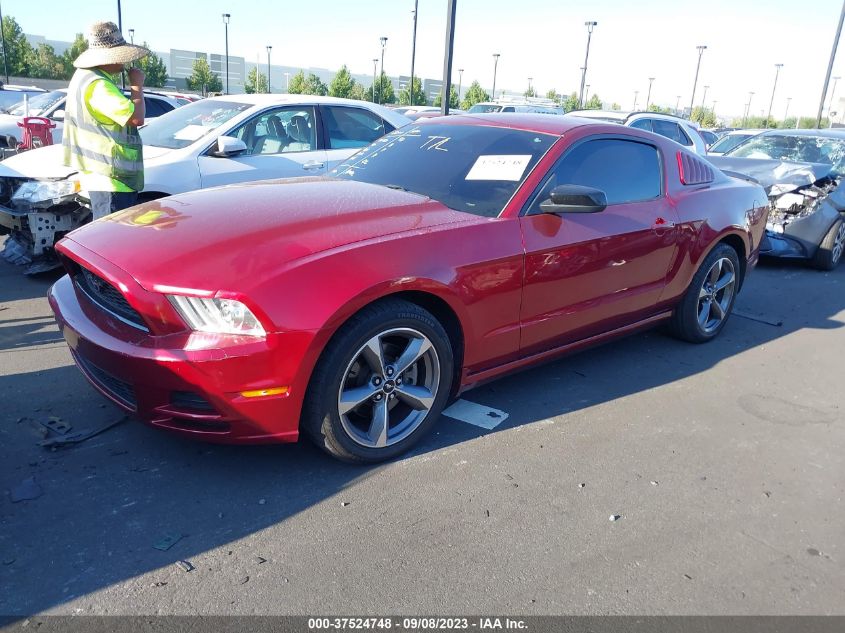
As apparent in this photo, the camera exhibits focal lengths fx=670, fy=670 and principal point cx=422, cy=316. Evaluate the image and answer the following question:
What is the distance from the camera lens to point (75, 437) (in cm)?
319

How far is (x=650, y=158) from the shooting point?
448 cm

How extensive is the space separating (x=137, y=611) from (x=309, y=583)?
0.56 m

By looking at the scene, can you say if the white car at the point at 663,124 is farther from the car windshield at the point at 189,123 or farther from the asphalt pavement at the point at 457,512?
the asphalt pavement at the point at 457,512

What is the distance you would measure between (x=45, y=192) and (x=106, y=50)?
148cm

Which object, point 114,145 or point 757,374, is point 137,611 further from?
point 757,374

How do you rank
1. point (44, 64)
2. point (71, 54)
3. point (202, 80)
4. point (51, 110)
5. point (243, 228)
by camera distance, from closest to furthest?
point (243, 228) < point (51, 110) < point (71, 54) < point (44, 64) < point (202, 80)

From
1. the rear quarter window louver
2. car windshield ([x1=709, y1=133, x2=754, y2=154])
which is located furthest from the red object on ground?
car windshield ([x1=709, y1=133, x2=754, y2=154])

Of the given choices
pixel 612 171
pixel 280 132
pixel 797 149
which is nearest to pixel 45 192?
pixel 280 132

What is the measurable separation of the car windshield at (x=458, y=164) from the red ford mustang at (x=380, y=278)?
12 mm

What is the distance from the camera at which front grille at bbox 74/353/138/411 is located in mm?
2814

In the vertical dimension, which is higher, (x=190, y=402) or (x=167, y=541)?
(x=190, y=402)

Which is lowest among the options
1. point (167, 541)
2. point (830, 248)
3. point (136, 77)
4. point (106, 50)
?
point (167, 541)

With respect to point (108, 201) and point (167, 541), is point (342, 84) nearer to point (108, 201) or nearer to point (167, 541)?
point (108, 201)

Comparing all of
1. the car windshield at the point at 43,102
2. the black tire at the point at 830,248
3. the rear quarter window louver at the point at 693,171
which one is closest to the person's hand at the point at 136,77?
the rear quarter window louver at the point at 693,171
